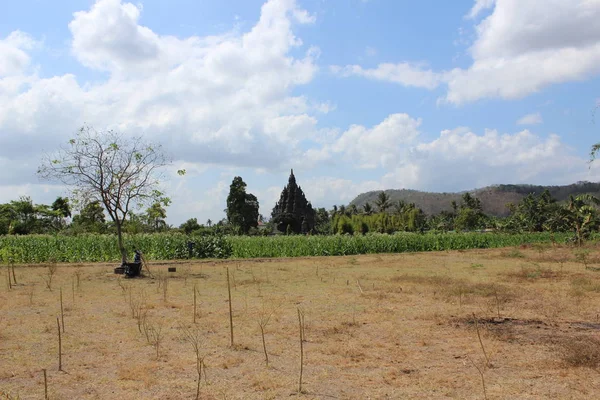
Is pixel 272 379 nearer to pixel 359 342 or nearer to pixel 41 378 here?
pixel 359 342

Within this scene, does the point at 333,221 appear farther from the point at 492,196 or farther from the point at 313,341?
the point at 492,196

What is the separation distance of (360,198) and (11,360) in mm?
167282

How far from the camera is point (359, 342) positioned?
823cm

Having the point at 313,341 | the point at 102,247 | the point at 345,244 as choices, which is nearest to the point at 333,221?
the point at 345,244

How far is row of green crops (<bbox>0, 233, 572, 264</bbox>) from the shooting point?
82.4 ft

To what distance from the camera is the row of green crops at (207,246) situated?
82.4ft

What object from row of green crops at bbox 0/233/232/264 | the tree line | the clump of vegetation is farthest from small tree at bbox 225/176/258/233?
the clump of vegetation

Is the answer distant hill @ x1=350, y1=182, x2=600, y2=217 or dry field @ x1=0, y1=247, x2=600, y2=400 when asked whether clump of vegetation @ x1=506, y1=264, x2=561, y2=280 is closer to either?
dry field @ x1=0, y1=247, x2=600, y2=400

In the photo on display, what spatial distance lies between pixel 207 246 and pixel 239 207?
110ft

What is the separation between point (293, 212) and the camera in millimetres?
59375

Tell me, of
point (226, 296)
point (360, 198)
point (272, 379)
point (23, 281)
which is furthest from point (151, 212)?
point (360, 198)

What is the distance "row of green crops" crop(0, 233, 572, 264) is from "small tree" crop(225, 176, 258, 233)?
29.4 m

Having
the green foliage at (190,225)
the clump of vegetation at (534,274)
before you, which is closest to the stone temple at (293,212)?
the green foliage at (190,225)

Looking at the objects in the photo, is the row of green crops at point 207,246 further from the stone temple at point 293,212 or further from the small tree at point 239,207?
the small tree at point 239,207
